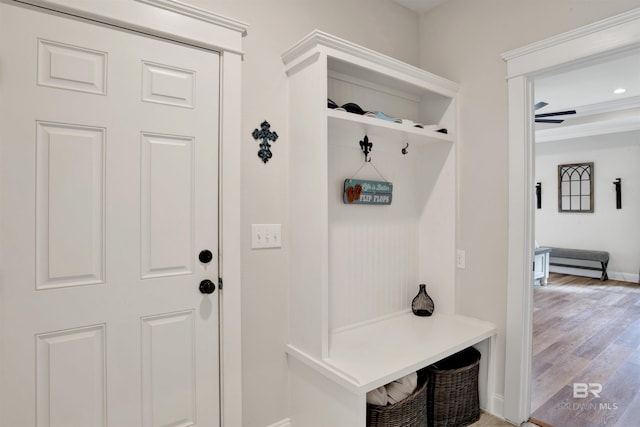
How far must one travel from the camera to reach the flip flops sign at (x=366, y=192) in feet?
6.97

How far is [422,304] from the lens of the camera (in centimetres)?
241

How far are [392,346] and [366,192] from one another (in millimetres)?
884

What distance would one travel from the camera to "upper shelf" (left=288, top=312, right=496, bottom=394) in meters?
1.60

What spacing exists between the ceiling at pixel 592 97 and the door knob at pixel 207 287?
2179mm

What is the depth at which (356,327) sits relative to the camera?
216 cm

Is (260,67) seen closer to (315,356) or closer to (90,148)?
(90,148)

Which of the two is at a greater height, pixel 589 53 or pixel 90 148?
pixel 589 53

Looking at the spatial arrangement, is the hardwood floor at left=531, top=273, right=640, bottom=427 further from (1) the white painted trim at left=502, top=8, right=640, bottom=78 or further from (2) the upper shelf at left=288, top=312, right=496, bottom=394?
(1) the white painted trim at left=502, top=8, right=640, bottom=78

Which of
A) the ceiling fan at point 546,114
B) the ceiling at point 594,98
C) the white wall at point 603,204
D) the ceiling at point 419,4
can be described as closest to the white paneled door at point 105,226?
the ceiling at point 419,4

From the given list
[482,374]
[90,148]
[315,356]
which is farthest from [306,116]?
[482,374]

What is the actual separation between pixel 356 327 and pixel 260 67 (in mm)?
1554

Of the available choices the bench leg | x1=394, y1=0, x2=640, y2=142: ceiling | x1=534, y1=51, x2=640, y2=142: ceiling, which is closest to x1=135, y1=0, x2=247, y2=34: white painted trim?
x1=394, y1=0, x2=640, y2=142: ceiling

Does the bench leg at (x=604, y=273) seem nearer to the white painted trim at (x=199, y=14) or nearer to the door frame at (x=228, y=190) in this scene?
the door frame at (x=228, y=190)

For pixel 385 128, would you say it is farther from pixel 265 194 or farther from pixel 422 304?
pixel 422 304
